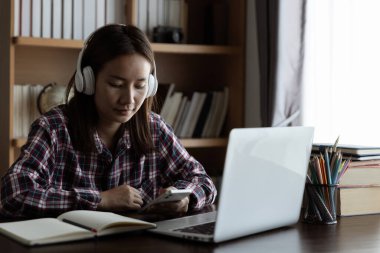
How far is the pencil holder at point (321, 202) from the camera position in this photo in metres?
1.54

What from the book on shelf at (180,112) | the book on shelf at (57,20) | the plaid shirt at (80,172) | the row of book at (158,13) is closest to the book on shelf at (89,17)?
the book on shelf at (57,20)

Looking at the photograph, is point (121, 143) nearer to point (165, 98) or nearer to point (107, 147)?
point (107, 147)

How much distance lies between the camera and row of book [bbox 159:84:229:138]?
315cm

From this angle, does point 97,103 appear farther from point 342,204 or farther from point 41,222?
→ point 342,204

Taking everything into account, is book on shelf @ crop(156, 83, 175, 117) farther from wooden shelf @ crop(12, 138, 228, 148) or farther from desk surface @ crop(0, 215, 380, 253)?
desk surface @ crop(0, 215, 380, 253)

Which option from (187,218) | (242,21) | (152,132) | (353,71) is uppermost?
(242,21)

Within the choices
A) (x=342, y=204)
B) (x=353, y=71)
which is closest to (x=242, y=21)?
(x=353, y=71)

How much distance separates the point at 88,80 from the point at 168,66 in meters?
1.54

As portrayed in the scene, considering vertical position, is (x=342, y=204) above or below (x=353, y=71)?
below

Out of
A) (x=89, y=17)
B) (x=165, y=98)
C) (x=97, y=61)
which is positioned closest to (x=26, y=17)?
(x=89, y=17)

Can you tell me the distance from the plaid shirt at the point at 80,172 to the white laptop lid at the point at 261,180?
347 millimetres

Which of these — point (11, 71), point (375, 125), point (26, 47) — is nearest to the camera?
point (375, 125)

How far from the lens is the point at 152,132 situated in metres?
2.00

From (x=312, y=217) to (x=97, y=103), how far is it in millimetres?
687
